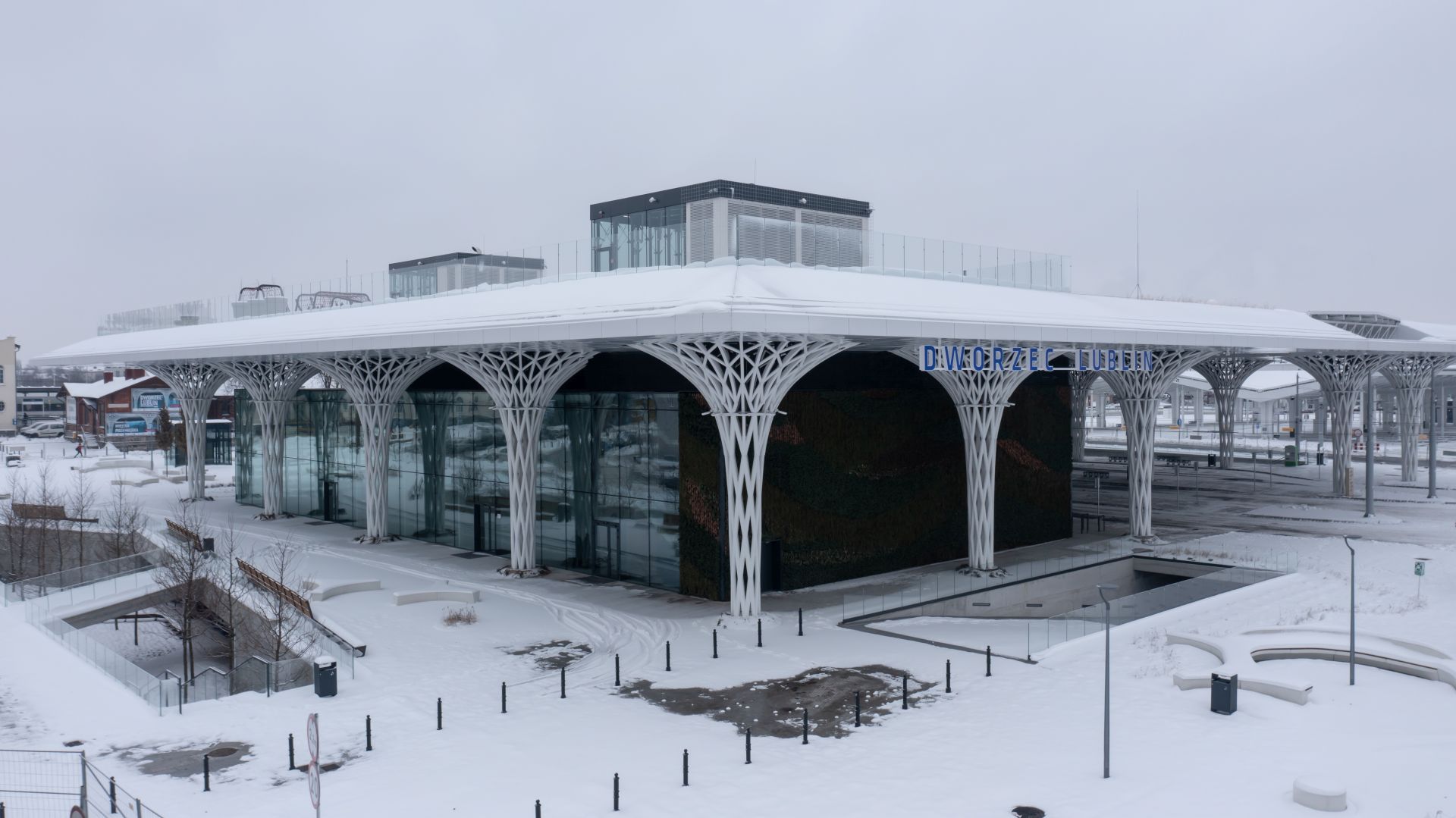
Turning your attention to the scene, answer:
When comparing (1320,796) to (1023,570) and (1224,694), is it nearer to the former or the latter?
(1224,694)

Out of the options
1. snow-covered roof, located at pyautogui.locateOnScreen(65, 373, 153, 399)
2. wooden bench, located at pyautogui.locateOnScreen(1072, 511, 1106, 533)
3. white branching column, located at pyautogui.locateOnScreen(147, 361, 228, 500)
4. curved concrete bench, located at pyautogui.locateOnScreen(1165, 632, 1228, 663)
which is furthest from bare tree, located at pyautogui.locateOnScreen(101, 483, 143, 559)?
snow-covered roof, located at pyautogui.locateOnScreen(65, 373, 153, 399)

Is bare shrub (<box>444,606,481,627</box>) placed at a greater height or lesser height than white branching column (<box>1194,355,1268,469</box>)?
lesser

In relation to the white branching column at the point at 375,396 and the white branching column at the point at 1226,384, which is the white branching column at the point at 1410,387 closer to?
the white branching column at the point at 1226,384

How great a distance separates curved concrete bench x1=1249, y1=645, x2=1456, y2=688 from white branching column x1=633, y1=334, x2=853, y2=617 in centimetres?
1342

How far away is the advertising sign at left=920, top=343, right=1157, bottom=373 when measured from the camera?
3369 centimetres

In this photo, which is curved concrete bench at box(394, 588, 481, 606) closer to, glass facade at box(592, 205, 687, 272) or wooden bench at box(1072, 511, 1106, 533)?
glass facade at box(592, 205, 687, 272)

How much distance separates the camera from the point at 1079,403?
75.9 m

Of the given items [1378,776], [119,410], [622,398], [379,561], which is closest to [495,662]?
[622,398]

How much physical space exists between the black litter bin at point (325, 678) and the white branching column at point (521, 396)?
582 inches

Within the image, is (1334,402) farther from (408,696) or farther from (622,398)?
(408,696)

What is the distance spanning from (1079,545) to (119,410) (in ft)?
376

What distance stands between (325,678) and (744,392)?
42.4 ft

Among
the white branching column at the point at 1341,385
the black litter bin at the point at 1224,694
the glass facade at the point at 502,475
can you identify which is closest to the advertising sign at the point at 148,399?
the glass facade at the point at 502,475

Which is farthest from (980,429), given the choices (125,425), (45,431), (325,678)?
(45,431)
